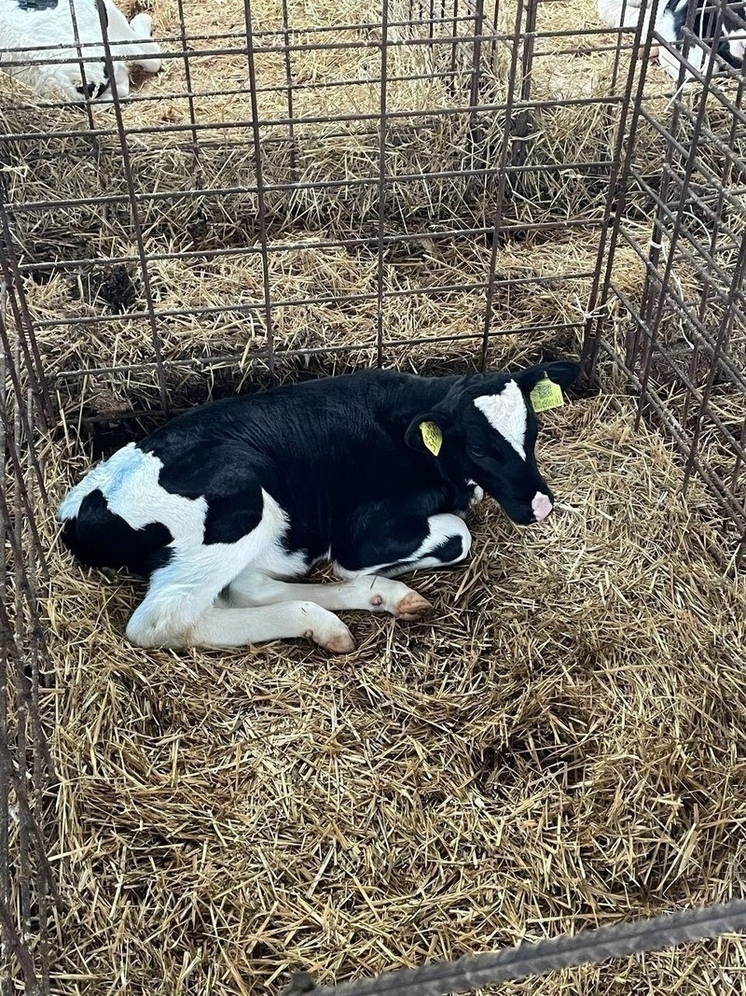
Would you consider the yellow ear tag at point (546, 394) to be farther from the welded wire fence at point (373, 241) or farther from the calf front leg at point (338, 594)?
the calf front leg at point (338, 594)

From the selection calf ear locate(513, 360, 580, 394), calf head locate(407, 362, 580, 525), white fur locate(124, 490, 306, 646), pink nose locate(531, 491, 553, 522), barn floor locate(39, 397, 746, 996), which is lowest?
barn floor locate(39, 397, 746, 996)

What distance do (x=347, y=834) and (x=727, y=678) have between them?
4.71ft

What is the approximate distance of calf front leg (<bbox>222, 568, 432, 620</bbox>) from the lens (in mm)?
4262

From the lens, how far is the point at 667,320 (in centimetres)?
516

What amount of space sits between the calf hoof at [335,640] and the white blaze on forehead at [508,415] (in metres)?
0.94

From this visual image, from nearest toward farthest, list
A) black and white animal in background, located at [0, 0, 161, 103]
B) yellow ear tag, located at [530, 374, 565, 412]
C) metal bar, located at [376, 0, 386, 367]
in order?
metal bar, located at [376, 0, 386, 367], yellow ear tag, located at [530, 374, 565, 412], black and white animal in background, located at [0, 0, 161, 103]

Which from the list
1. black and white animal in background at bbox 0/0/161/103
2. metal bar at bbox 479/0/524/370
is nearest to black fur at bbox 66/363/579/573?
metal bar at bbox 479/0/524/370

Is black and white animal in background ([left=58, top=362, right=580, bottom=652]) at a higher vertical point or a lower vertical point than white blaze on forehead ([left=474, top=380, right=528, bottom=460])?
lower

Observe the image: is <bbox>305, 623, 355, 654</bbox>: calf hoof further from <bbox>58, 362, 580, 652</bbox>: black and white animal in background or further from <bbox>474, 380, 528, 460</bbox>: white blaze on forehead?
<bbox>474, 380, 528, 460</bbox>: white blaze on forehead

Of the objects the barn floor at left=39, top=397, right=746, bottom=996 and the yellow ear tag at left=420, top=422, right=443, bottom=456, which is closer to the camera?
the barn floor at left=39, top=397, right=746, bottom=996

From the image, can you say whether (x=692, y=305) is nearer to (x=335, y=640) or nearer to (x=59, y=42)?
(x=335, y=640)

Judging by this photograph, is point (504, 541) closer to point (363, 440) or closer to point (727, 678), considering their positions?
point (363, 440)

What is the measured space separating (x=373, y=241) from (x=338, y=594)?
1615 mm

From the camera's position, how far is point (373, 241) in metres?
4.92
